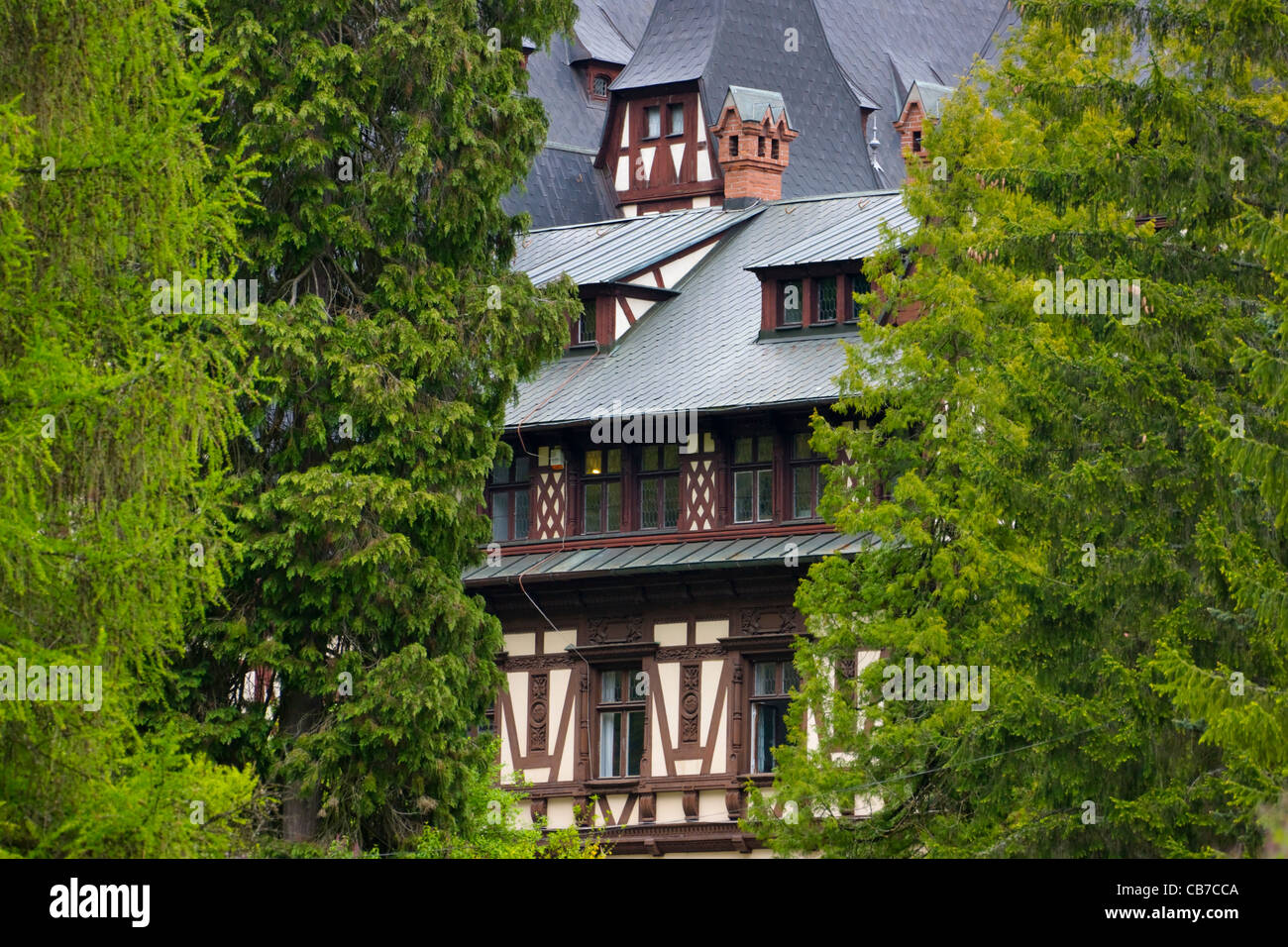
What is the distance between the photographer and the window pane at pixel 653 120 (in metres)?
54.2

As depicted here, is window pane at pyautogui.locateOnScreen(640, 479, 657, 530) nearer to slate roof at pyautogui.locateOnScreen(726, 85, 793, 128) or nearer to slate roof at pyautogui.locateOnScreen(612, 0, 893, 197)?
slate roof at pyautogui.locateOnScreen(726, 85, 793, 128)

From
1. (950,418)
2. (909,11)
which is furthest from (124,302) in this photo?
(909,11)

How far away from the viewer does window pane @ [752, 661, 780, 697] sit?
127ft

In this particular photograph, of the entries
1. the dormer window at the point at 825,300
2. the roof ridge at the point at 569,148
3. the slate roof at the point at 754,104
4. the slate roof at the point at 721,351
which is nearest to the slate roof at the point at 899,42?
the roof ridge at the point at 569,148

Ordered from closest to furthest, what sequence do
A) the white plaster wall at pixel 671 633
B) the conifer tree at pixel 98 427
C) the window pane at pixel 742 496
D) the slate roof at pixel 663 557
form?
the conifer tree at pixel 98 427
the slate roof at pixel 663 557
the window pane at pixel 742 496
the white plaster wall at pixel 671 633

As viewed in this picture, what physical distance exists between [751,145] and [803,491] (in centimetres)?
1221

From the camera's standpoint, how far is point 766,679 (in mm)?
38688

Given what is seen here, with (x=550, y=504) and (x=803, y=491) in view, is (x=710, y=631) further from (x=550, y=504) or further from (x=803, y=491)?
(x=550, y=504)

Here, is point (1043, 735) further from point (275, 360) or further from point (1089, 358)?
point (275, 360)

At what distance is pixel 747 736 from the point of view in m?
38.4

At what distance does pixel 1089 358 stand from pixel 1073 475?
111 centimetres

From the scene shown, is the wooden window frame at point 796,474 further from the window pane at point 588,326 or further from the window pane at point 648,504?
the window pane at point 588,326

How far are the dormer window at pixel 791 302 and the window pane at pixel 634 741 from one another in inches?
252
